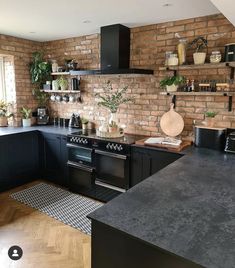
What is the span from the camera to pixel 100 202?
10.9 feet

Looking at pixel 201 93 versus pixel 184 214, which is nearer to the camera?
pixel 184 214

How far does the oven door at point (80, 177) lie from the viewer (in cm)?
334

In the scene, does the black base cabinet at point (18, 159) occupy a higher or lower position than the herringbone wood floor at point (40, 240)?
higher

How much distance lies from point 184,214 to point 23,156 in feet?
10.2

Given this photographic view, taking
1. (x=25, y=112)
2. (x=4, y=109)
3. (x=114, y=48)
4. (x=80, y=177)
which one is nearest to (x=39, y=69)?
(x=25, y=112)

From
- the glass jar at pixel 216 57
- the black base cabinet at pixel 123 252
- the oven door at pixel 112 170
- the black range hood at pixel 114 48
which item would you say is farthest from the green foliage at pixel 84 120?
the black base cabinet at pixel 123 252

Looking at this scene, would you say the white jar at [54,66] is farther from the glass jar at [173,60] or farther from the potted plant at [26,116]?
the glass jar at [173,60]

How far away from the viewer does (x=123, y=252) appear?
115 centimetres

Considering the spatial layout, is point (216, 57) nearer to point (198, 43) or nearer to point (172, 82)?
point (198, 43)

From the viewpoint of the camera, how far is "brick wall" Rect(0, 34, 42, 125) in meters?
4.04

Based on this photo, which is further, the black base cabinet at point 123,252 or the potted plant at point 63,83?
the potted plant at point 63,83

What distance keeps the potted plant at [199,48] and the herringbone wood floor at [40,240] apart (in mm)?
2314

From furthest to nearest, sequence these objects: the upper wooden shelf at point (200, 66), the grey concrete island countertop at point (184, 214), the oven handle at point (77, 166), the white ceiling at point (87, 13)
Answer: the oven handle at point (77, 166), the upper wooden shelf at point (200, 66), the white ceiling at point (87, 13), the grey concrete island countertop at point (184, 214)

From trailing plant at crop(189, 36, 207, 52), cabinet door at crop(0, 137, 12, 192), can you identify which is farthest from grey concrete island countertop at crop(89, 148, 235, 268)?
cabinet door at crop(0, 137, 12, 192)
